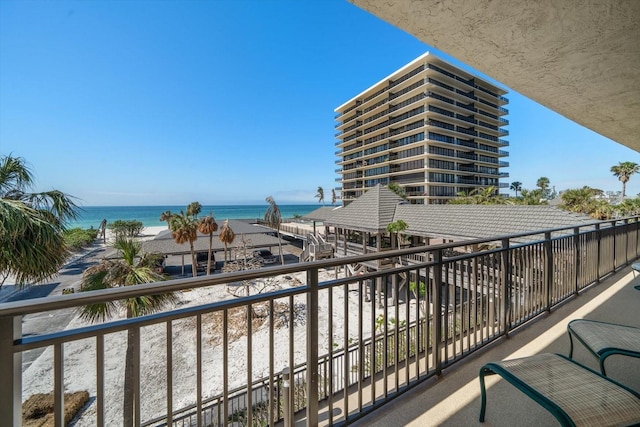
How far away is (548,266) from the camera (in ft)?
10.3

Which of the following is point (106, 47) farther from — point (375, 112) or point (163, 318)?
point (375, 112)

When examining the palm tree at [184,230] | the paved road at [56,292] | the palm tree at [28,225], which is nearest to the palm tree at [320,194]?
the paved road at [56,292]

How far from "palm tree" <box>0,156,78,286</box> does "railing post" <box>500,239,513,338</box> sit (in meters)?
8.91

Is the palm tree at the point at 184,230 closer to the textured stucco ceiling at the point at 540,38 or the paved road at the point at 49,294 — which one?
the paved road at the point at 49,294

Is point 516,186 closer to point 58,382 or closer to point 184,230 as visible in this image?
point 184,230

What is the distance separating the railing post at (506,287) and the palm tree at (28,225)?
8.91 metres

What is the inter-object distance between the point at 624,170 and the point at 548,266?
3985cm

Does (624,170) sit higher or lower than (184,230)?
higher


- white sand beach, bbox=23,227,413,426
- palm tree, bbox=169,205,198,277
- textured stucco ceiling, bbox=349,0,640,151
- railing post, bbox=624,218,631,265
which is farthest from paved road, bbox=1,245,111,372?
railing post, bbox=624,218,631,265

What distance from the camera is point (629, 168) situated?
2783 centimetres

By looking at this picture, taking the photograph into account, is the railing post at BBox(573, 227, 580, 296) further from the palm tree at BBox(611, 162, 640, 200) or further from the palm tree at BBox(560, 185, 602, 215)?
the palm tree at BBox(611, 162, 640, 200)

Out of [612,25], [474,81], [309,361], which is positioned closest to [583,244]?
[612,25]

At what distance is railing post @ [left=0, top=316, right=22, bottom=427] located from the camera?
80 centimetres

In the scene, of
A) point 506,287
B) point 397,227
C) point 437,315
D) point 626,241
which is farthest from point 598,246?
point 397,227
